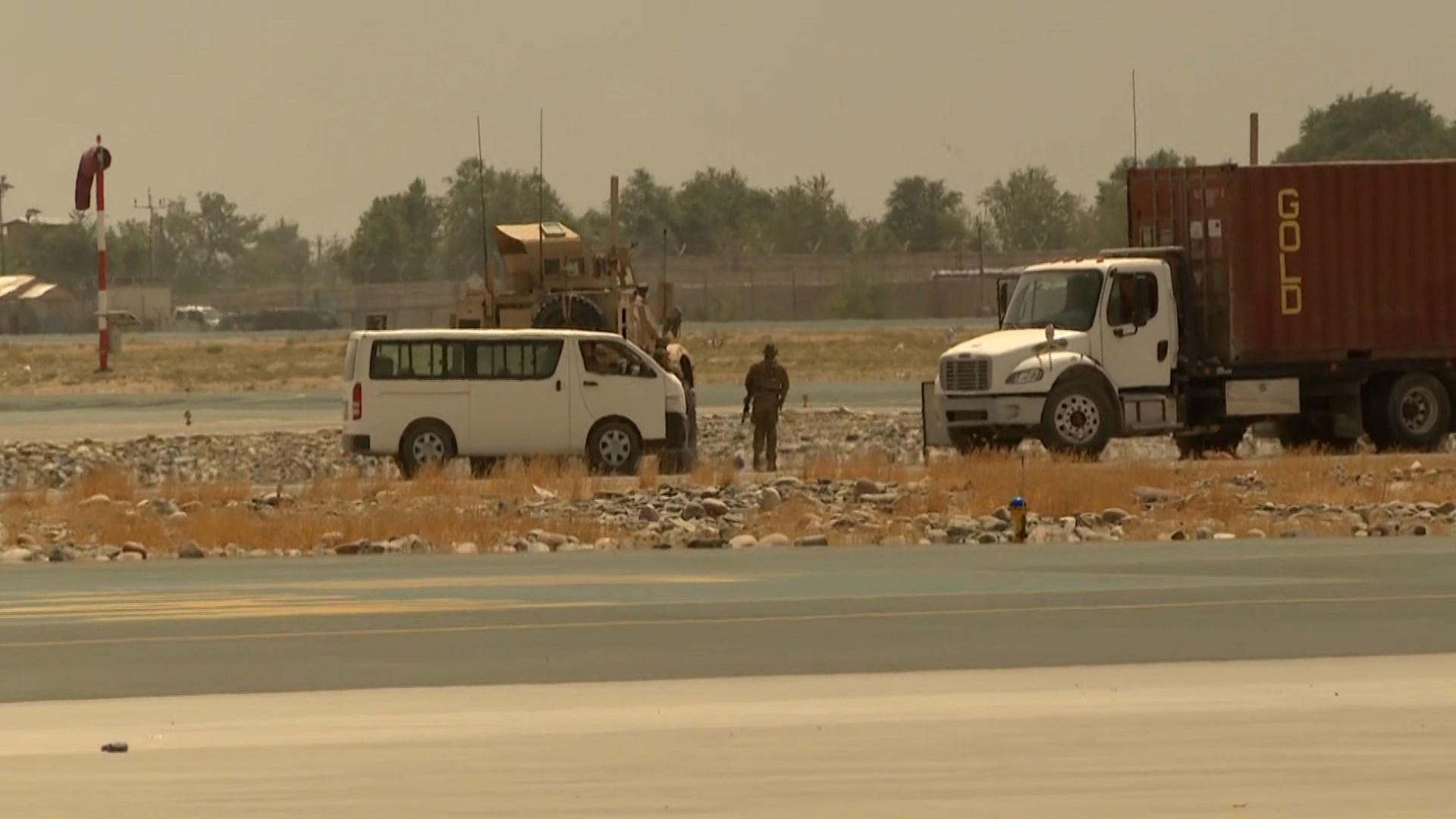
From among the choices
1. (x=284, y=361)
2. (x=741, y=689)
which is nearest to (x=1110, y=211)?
(x=284, y=361)

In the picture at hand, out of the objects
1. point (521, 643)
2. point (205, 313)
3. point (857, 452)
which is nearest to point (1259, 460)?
point (857, 452)

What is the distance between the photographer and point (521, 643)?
15828 millimetres

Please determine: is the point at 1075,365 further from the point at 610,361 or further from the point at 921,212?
the point at 921,212

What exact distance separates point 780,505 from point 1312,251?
34.1ft

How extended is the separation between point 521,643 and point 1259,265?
21.2 meters

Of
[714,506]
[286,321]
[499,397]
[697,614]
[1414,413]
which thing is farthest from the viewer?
[286,321]

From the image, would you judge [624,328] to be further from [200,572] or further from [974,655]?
[974,655]

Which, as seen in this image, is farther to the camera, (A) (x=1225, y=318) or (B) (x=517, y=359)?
(A) (x=1225, y=318)

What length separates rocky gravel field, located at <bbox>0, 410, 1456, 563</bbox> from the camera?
24.7 m

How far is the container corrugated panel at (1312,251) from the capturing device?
35.2 meters

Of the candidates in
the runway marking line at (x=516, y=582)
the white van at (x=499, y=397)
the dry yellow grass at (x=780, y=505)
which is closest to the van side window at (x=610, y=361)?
the white van at (x=499, y=397)

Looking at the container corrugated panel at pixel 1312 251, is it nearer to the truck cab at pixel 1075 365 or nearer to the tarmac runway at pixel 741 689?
the truck cab at pixel 1075 365

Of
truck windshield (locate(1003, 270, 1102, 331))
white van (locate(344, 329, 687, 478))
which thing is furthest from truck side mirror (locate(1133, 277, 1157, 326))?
white van (locate(344, 329, 687, 478))

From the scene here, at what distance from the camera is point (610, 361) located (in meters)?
33.1
